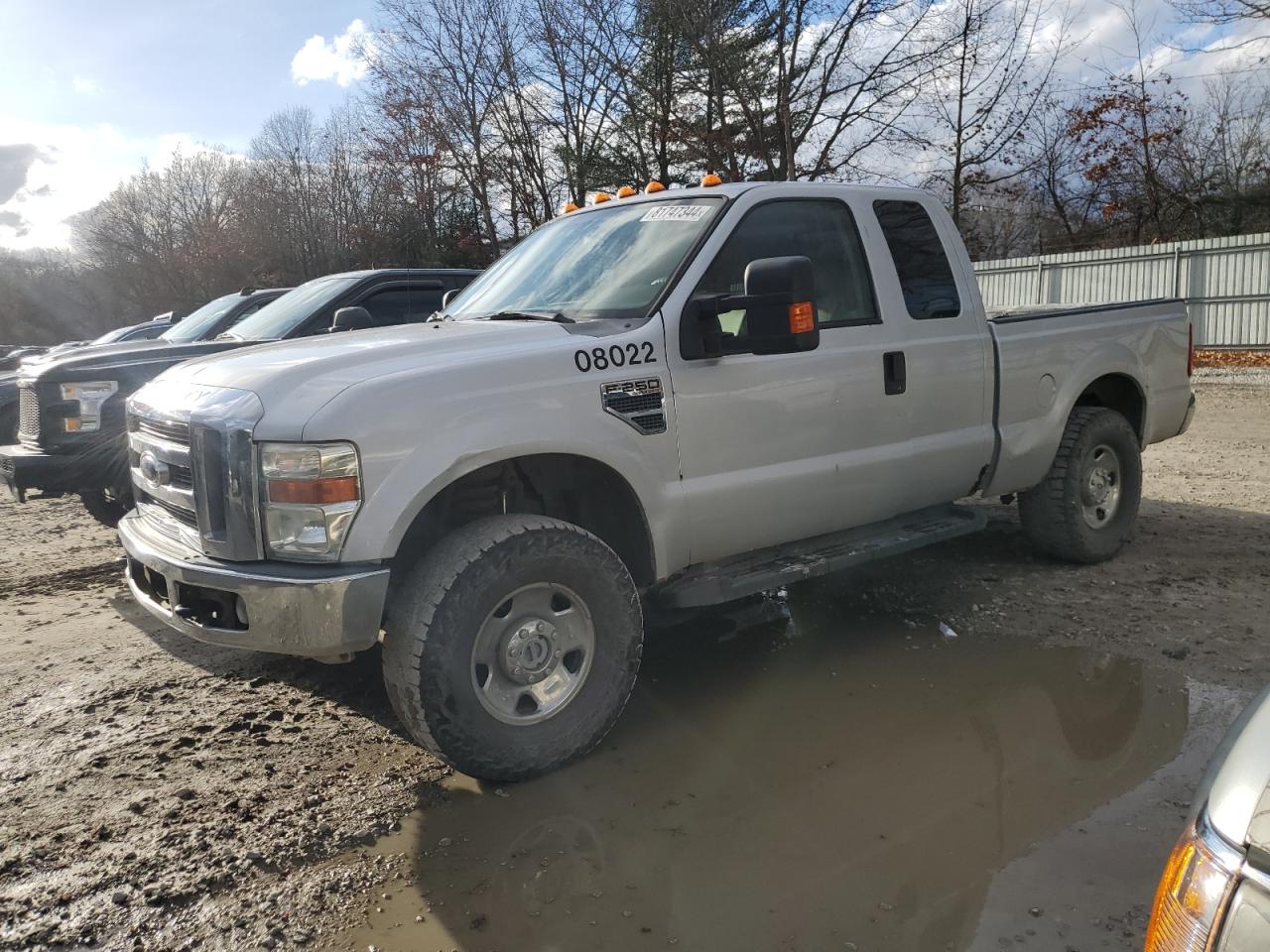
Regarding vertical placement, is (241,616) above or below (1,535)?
above

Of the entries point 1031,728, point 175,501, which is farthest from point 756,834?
point 175,501

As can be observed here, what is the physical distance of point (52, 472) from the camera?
19.1 ft

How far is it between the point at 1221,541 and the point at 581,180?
17793mm

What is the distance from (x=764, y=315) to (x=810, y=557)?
46.9 inches

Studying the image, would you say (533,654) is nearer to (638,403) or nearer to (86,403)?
(638,403)

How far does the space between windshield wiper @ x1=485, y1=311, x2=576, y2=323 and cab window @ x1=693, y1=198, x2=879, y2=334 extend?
623mm

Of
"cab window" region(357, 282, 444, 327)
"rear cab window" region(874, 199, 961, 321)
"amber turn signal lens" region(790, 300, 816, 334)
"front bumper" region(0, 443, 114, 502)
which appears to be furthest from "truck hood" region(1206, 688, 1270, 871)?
"cab window" region(357, 282, 444, 327)

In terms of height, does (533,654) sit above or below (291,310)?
below

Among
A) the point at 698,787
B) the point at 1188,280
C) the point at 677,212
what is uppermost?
the point at 1188,280

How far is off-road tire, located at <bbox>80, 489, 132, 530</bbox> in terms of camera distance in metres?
6.47

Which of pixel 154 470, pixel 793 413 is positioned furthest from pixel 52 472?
pixel 793 413

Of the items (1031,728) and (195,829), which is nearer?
(195,829)

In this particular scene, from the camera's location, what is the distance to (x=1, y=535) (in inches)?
310

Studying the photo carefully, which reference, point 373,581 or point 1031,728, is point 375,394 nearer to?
point 373,581
